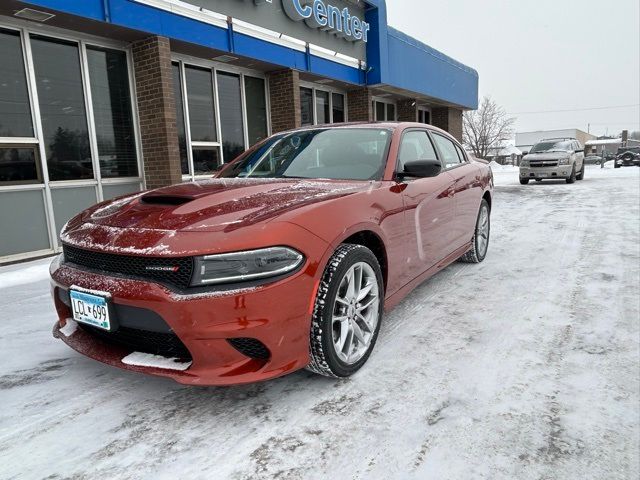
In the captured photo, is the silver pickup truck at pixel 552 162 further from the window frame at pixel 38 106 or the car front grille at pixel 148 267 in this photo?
the car front grille at pixel 148 267

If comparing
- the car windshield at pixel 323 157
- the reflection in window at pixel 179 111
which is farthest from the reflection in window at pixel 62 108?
the car windshield at pixel 323 157

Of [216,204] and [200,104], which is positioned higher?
[200,104]

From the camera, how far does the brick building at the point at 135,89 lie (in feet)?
18.9

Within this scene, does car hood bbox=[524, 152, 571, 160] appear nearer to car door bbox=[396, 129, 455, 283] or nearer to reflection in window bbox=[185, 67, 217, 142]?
reflection in window bbox=[185, 67, 217, 142]

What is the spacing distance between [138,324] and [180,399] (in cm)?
55

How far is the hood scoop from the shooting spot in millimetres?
2514

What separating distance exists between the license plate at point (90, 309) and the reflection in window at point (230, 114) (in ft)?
21.6

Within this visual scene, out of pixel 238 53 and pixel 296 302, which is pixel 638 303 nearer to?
pixel 296 302

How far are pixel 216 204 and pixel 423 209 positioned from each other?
166 cm

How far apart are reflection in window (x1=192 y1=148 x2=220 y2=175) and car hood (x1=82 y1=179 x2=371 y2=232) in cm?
529

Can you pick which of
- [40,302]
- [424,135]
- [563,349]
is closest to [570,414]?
[563,349]

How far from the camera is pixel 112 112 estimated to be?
685cm

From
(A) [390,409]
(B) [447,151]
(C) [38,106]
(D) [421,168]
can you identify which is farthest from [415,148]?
(C) [38,106]

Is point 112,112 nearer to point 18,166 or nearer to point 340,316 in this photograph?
point 18,166
